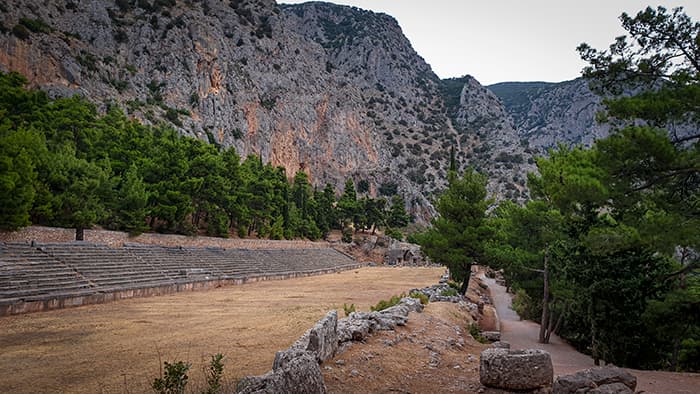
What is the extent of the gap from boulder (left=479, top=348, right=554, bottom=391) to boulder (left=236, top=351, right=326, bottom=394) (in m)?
3.46

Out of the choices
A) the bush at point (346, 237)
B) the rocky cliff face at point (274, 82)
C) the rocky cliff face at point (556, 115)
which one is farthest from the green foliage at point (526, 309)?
the rocky cliff face at point (556, 115)

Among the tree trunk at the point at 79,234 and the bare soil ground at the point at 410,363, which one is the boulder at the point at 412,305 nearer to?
the bare soil ground at the point at 410,363

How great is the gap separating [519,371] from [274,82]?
317 ft

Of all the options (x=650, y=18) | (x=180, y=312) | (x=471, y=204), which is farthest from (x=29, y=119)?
(x=650, y=18)

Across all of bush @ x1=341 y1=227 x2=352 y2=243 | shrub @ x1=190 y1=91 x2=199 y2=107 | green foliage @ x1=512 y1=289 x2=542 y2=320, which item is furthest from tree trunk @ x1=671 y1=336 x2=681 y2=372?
shrub @ x1=190 y1=91 x2=199 y2=107

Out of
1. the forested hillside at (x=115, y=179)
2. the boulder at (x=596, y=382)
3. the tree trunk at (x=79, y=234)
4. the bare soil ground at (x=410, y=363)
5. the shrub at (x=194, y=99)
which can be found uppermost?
the shrub at (x=194, y=99)

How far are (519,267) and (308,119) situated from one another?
3270 inches

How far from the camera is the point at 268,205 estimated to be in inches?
1837

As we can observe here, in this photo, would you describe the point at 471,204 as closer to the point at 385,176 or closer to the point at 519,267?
the point at 519,267

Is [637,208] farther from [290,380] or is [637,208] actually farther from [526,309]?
[526,309]

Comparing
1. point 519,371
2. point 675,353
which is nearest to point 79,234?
point 519,371

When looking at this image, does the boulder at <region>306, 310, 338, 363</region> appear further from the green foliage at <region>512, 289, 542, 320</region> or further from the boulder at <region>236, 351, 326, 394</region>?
the green foliage at <region>512, 289, 542, 320</region>

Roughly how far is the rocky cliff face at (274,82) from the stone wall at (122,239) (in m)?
30.7

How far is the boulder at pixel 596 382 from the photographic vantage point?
5.62 meters
